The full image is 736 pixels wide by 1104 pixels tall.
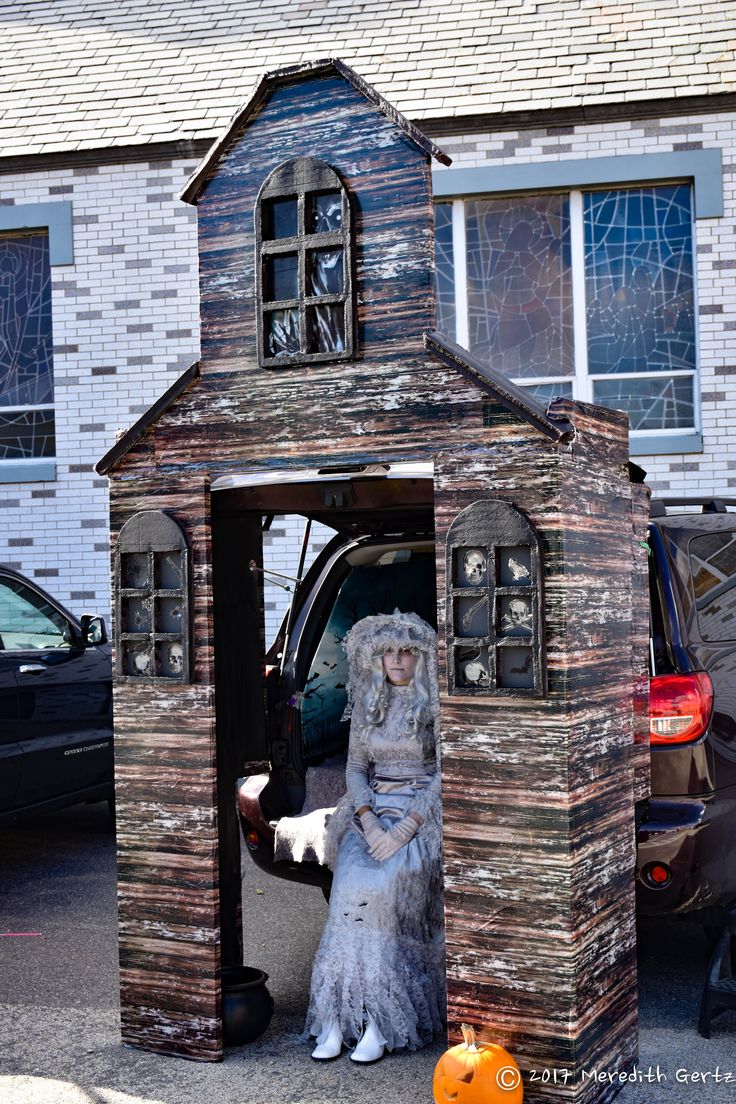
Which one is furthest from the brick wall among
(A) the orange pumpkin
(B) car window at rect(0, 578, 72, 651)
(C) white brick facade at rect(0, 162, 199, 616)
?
(A) the orange pumpkin

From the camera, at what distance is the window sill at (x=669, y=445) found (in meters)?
9.57

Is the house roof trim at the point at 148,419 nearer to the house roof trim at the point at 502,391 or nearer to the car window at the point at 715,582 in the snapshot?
the house roof trim at the point at 502,391

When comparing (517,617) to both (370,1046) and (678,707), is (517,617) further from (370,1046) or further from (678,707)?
(370,1046)

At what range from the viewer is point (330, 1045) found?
13.8 feet

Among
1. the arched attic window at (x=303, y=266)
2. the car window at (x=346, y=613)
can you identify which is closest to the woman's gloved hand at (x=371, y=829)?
the car window at (x=346, y=613)

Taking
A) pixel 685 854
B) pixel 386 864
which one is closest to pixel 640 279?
pixel 685 854

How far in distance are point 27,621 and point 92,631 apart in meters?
0.43

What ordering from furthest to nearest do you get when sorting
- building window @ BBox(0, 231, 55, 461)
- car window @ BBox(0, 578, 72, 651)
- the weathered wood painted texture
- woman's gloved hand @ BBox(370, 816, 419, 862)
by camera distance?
1. building window @ BBox(0, 231, 55, 461)
2. car window @ BBox(0, 578, 72, 651)
3. woman's gloved hand @ BBox(370, 816, 419, 862)
4. the weathered wood painted texture

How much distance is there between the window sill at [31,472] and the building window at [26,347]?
252mm

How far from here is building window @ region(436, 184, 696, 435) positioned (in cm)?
982

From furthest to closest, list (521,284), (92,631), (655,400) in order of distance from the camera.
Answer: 1. (521,284)
2. (655,400)
3. (92,631)

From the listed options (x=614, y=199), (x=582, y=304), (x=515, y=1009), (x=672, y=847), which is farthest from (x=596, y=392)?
(x=515, y=1009)

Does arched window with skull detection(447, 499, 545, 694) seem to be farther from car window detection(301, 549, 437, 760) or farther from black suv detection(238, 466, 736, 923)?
car window detection(301, 549, 437, 760)

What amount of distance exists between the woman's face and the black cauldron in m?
1.22
